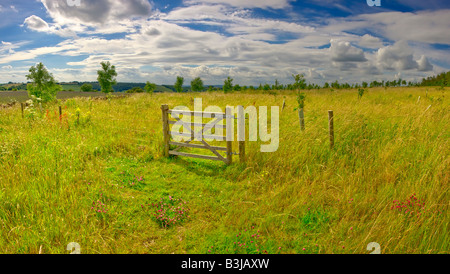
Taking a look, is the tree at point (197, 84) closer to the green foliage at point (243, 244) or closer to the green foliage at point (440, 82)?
the green foliage at point (440, 82)

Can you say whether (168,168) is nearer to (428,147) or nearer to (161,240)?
(161,240)

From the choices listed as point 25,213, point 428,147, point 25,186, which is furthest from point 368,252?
point 25,186

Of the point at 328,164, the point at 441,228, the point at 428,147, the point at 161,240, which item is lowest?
the point at 161,240

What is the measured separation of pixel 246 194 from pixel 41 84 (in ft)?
61.9

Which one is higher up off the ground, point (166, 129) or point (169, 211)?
point (166, 129)

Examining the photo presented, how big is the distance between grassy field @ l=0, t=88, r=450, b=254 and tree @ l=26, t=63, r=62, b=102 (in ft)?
36.2

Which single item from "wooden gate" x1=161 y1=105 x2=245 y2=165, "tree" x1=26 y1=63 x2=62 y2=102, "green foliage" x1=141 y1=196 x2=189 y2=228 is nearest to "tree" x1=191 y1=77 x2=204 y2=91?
"tree" x1=26 y1=63 x2=62 y2=102

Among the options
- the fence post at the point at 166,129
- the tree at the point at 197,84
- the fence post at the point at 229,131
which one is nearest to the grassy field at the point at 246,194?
the fence post at the point at 166,129

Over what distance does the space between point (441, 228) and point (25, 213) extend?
289 inches

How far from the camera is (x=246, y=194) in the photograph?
5555mm

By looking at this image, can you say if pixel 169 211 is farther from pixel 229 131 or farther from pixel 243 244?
pixel 229 131

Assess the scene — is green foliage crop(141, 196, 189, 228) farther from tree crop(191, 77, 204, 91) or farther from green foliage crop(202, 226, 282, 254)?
tree crop(191, 77, 204, 91)

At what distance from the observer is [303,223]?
444cm

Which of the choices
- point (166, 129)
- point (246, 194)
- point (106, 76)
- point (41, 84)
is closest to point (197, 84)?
point (106, 76)
